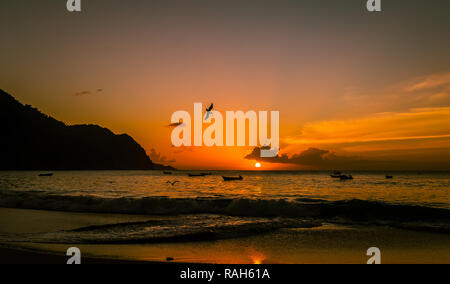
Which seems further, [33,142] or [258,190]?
[33,142]

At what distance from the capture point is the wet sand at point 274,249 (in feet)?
28.5

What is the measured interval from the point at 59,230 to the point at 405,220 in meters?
15.9

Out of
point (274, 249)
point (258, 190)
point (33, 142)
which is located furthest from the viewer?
point (33, 142)

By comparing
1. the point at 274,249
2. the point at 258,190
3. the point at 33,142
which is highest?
the point at 33,142

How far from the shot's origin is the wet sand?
342 inches

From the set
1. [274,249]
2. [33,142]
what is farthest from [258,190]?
[33,142]

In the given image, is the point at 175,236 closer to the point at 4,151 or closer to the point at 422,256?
the point at 422,256

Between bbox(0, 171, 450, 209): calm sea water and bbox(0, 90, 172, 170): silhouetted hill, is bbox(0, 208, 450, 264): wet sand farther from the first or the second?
bbox(0, 90, 172, 170): silhouetted hill

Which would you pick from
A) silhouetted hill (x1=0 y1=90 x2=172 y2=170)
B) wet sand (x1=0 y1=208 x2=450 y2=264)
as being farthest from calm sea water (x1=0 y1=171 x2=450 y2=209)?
silhouetted hill (x1=0 y1=90 x2=172 y2=170)

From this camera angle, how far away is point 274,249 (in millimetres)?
10062

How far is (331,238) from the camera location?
11.9 metres

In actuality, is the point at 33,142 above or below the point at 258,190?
above

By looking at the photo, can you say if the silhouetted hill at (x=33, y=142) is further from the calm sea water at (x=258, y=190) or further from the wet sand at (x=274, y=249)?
the wet sand at (x=274, y=249)

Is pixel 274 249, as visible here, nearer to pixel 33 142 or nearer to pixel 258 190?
pixel 258 190
